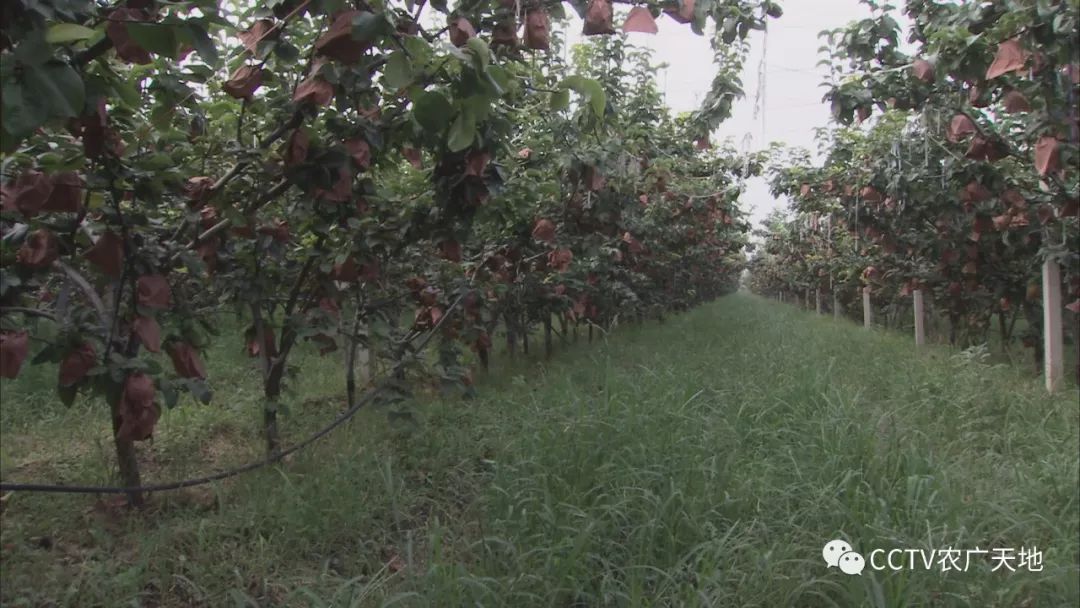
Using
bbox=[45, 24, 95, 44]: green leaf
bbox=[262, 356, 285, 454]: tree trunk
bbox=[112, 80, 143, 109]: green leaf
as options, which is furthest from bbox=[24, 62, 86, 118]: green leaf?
bbox=[262, 356, 285, 454]: tree trunk

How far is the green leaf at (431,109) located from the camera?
49.5 inches

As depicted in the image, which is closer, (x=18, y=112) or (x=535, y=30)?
(x=18, y=112)

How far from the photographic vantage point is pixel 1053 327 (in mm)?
4309

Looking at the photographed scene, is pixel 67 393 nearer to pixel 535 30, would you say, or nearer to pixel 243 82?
pixel 243 82

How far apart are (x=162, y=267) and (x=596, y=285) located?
4.90m

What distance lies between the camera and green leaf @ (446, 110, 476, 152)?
1317 mm

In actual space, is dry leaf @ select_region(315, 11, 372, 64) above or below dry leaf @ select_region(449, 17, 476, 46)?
below

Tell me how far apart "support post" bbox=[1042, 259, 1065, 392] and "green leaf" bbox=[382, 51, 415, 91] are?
4455mm

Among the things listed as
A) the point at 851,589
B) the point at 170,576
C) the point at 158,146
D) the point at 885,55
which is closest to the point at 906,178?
the point at 885,55

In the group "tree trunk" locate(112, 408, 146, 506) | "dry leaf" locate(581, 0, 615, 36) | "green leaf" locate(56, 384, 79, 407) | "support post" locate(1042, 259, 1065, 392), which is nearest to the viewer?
"dry leaf" locate(581, 0, 615, 36)

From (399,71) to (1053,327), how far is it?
4744 millimetres

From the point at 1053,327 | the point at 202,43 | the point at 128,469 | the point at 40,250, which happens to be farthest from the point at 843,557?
the point at 1053,327

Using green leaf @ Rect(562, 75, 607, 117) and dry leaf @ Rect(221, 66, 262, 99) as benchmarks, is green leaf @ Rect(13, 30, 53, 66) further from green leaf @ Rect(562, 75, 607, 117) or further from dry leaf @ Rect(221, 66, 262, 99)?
green leaf @ Rect(562, 75, 607, 117)

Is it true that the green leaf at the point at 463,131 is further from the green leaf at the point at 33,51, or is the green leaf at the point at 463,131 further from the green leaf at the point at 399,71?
the green leaf at the point at 33,51
